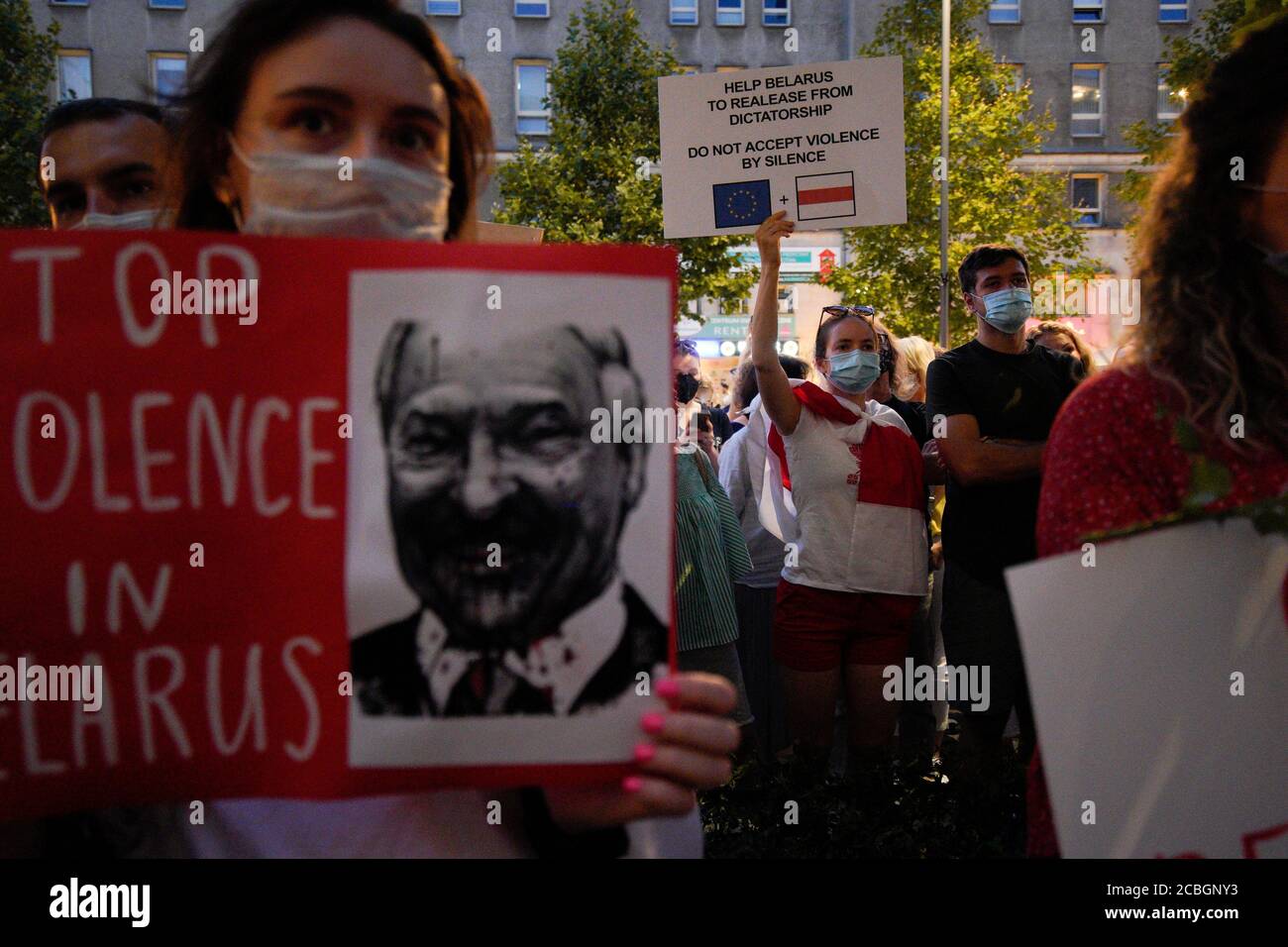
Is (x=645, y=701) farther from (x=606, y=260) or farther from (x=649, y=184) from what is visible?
(x=649, y=184)

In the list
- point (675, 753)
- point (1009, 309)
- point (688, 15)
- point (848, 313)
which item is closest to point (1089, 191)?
point (688, 15)

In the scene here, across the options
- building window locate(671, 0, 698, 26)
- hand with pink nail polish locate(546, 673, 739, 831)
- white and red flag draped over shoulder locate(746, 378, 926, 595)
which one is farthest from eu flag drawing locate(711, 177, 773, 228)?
building window locate(671, 0, 698, 26)

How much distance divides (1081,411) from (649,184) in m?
20.3

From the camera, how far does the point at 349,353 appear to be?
1.39 m

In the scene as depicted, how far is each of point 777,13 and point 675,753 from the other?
3199 centimetres

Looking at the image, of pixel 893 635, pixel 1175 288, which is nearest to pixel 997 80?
pixel 893 635

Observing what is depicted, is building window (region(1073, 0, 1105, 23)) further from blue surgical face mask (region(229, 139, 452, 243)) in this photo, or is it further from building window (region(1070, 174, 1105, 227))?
blue surgical face mask (region(229, 139, 452, 243))

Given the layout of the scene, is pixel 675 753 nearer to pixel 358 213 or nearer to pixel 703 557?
pixel 358 213

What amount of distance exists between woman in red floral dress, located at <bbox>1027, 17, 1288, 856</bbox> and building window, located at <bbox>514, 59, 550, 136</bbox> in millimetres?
28460

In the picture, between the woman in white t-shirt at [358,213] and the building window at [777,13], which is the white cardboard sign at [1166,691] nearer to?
the woman in white t-shirt at [358,213]

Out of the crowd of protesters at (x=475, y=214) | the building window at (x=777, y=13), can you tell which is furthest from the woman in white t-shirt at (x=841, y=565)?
the building window at (x=777, y=13)

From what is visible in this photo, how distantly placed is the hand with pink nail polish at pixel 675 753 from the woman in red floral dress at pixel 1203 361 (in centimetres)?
56

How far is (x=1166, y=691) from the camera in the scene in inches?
59.0

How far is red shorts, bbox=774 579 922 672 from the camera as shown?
432 centimetres
